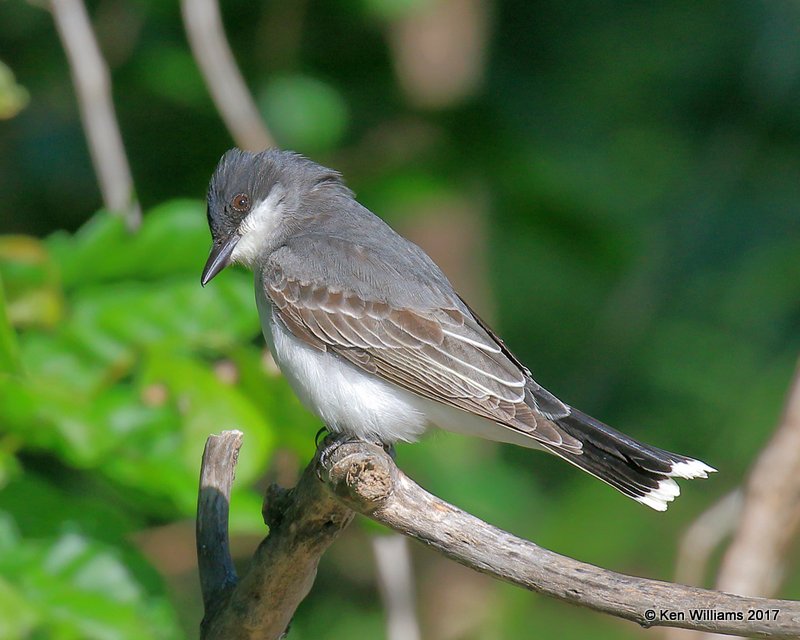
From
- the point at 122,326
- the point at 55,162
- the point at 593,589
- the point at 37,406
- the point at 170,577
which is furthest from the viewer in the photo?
the point at 170,577

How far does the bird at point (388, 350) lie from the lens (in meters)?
3.16

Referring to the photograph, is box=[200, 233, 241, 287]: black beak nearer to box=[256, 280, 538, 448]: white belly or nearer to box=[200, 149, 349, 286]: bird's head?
box=[200, 149, 349, 286]: bird's head

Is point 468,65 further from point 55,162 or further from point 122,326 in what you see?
point 122,326

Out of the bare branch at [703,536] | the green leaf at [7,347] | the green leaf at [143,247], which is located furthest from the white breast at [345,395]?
the bare branch at [703,536]

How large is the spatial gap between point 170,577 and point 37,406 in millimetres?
2768

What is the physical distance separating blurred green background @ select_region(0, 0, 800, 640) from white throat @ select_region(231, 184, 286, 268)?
17.7 inches

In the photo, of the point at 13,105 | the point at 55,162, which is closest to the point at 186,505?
the point at 13,105

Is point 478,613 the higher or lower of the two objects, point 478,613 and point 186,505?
the lower

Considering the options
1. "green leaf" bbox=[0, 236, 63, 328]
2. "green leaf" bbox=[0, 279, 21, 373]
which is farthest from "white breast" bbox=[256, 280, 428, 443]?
"green leaf" bbox=[0, 279, 21, 373]

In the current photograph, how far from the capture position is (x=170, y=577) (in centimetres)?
557

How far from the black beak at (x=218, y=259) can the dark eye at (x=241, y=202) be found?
114 millimetres

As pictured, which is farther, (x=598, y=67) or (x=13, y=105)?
(x=598, y=67)

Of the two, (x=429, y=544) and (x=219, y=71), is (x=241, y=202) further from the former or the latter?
(x=429, y=544)

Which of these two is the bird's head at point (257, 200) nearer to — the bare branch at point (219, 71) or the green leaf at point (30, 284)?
the bare branch at point (219, 71)
